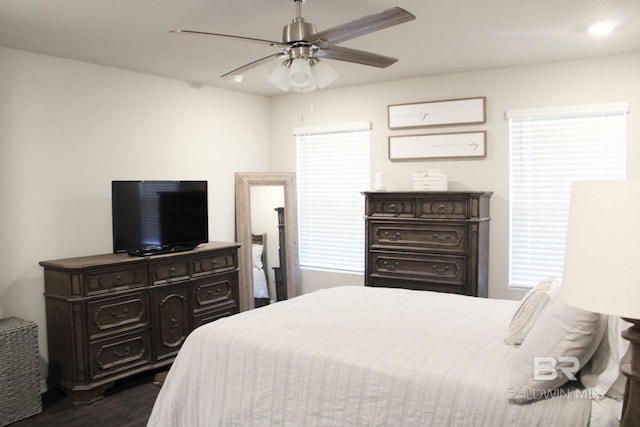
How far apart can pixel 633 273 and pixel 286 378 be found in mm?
1520

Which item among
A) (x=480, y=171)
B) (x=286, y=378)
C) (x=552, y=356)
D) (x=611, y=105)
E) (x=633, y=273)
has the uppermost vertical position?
(x=611, y=105)

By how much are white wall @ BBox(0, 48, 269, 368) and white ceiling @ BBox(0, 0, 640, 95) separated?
21 centimetres

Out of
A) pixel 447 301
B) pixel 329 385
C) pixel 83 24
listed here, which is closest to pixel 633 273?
pixel 329 385

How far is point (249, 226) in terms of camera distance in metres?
5.21

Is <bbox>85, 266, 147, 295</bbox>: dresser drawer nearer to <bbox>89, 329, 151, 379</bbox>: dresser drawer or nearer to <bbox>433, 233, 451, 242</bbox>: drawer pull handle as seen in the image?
<bbox>89, 329, 151, 379</bbox>: dresser drawer

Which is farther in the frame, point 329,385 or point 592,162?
point 592,162

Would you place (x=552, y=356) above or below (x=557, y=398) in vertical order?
above

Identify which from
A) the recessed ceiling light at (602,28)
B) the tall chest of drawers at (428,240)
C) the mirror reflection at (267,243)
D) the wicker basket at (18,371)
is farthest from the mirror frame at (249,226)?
the recessed ceiling light at (602,28)

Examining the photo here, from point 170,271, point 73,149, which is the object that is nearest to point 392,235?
point 170,271

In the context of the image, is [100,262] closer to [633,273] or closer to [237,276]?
[237,276]

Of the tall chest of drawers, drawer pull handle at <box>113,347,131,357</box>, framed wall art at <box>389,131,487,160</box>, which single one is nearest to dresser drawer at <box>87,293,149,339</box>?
drawer pull handle at <box>113,347,131,357</box>

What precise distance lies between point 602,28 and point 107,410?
402cm

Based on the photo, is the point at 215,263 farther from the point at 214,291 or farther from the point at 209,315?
the point at 209,315

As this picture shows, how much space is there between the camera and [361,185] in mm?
5211
